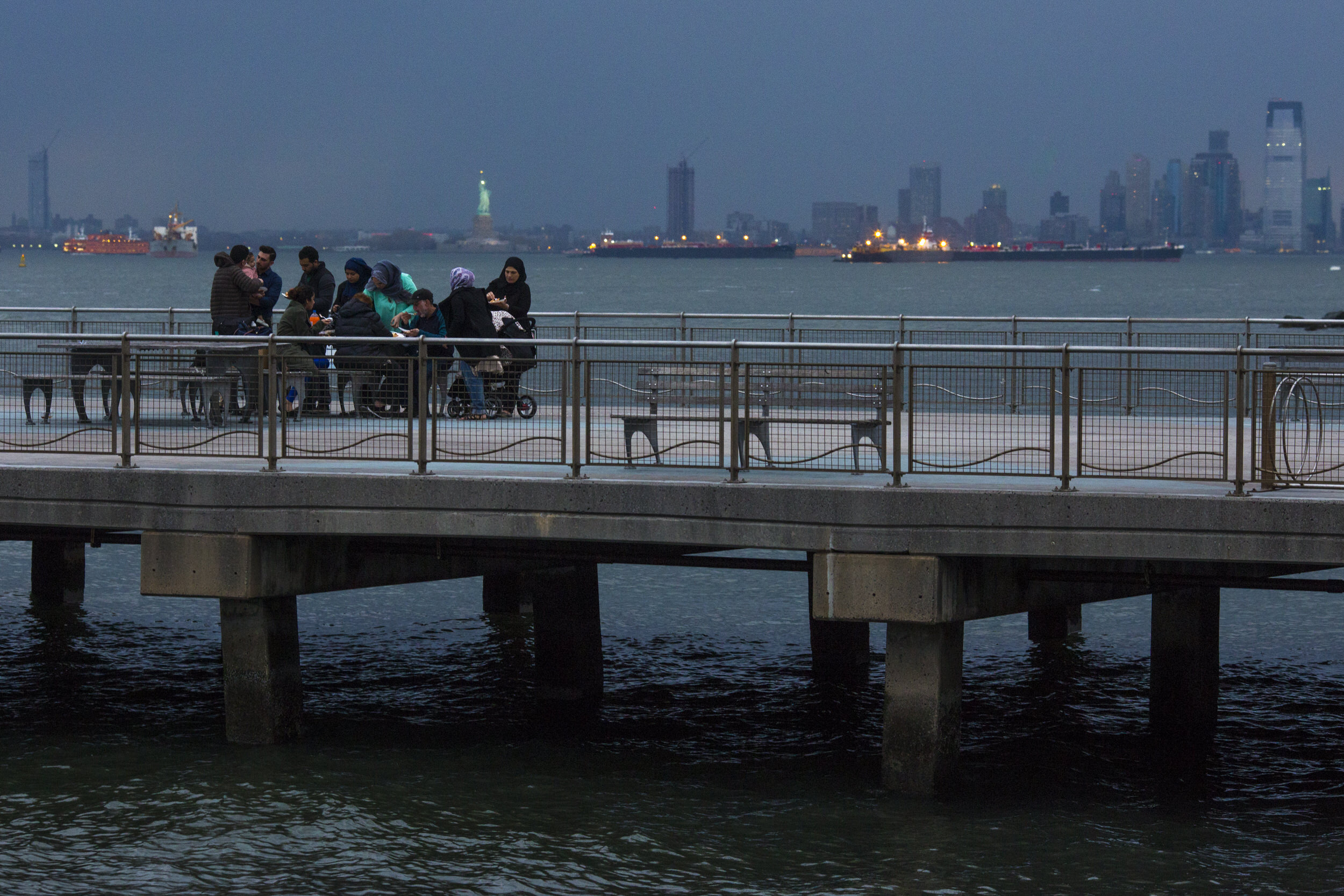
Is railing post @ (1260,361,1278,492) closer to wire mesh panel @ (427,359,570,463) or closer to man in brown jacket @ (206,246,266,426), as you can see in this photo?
wire mesh panel @ (427,359,570,463)

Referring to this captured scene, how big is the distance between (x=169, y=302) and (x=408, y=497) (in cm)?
10468

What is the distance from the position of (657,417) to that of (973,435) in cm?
246

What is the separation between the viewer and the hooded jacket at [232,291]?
1872 cm

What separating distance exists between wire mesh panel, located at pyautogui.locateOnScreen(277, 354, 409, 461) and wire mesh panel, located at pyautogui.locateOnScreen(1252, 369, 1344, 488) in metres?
5.90

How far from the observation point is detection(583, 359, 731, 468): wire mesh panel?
13.2 m

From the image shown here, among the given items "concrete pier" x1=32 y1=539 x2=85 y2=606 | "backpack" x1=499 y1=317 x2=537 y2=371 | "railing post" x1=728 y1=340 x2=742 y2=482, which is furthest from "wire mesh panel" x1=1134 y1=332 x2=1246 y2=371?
"concrete pier" x1=32 y1=539 x2=85 y2=606

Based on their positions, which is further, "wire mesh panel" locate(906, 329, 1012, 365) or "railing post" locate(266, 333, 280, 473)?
"wire mesh panel" locate(906, 329, 1012, 365)

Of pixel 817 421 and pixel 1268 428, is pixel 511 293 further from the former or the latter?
pixel 1268 428

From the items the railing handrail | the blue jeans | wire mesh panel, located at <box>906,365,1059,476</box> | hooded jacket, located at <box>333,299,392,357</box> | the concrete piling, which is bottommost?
the concrete piling

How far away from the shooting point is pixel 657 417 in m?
13.2

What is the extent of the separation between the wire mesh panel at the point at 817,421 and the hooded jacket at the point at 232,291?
6.75 metres

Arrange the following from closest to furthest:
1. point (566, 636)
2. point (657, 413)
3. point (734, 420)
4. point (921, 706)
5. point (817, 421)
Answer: point (734, 420) < point (921, 706) < point (817, 421) < point (657, 413) < point (566, 636)

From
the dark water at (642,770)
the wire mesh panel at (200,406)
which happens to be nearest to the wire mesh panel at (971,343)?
the dark water at (642,770)

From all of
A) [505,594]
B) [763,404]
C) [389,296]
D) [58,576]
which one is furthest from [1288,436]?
[58,576]
